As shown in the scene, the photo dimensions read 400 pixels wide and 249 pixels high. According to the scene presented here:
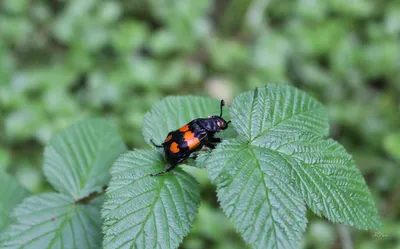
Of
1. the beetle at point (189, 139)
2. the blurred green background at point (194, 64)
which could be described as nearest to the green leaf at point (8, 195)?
the beetle at point (189, 139)

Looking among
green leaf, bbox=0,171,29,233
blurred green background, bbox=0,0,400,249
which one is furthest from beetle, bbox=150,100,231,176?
blurred green background, bbox=0,0,400,249

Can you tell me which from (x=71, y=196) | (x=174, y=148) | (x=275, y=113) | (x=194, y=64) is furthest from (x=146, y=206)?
(x=194, y=64)

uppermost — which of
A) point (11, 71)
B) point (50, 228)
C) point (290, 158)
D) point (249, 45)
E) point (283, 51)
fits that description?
point (11, 71)

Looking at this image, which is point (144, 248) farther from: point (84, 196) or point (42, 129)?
point (42, 129)

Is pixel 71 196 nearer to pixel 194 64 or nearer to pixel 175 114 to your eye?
pixel 175 114

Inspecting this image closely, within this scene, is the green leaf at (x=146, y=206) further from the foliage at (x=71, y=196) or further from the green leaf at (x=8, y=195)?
the green leaf at (x=8, y=195)

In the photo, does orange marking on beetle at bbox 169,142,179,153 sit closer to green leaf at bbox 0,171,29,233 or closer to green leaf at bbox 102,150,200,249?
green leaf at bbox 102,150,200,249

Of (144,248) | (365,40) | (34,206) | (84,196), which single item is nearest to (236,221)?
(144,248)
